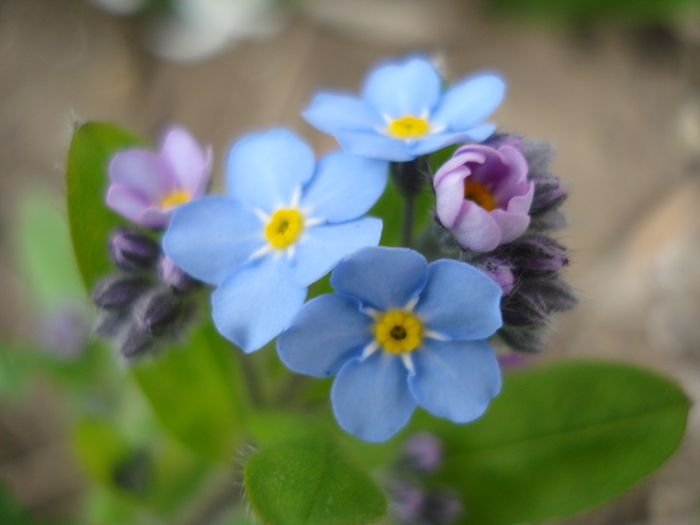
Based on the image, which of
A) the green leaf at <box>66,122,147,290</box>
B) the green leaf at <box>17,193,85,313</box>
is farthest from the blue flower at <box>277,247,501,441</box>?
the green leaf at <box>17,193,85,313</box>

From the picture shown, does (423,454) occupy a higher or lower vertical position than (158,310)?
lower

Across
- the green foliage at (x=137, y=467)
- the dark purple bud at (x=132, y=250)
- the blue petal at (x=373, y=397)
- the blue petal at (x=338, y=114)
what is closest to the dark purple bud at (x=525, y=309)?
the blue petal at (x=373, y=397)

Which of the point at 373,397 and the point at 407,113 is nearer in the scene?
the point at 373,397

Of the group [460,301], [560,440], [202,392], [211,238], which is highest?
[460,301]

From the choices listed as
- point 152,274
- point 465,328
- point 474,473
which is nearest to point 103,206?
point 152,274

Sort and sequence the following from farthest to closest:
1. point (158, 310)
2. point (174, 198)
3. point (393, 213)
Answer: point (393, 213), point (174, 198), point (158, 310)

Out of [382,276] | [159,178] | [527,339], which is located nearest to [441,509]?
[527,339]

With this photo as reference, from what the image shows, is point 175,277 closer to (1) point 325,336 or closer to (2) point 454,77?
(1) point 325,336
